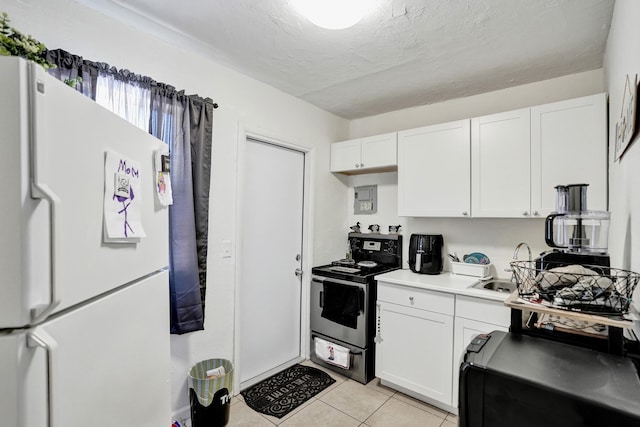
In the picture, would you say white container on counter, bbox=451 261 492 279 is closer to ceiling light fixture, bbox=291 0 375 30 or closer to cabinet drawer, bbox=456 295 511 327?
cabinet drawer, bbox=456 295 511 327

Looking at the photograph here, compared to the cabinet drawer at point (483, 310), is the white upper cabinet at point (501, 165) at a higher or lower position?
higher

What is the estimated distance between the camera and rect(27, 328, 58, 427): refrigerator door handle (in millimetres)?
562

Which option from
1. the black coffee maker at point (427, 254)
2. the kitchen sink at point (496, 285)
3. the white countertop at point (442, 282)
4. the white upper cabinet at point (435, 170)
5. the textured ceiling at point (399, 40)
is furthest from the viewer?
the black coffee maker at point (427, 254)

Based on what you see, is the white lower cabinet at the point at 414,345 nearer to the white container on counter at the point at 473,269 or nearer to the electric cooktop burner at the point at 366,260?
the electric cooktop burner at the point at 366,260

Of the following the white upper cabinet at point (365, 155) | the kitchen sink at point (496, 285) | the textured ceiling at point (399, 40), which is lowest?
the kitchen sink at point (496, 285)

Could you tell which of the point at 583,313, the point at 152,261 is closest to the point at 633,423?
the point at 583,313

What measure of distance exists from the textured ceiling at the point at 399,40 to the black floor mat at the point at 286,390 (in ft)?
8.28

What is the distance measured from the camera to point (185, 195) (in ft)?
6.35

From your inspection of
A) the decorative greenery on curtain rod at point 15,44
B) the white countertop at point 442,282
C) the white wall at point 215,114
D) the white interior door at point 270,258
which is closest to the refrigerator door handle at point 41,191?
the decorative greenery on curtain rod at point 15,44

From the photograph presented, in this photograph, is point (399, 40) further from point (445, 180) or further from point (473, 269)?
point (473, 269)

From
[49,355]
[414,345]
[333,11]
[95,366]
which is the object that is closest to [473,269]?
[414,345]

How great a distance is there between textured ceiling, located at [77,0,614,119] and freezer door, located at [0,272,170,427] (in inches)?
58.6

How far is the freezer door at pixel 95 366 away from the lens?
1.80 ft

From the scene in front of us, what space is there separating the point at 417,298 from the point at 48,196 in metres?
2.27
